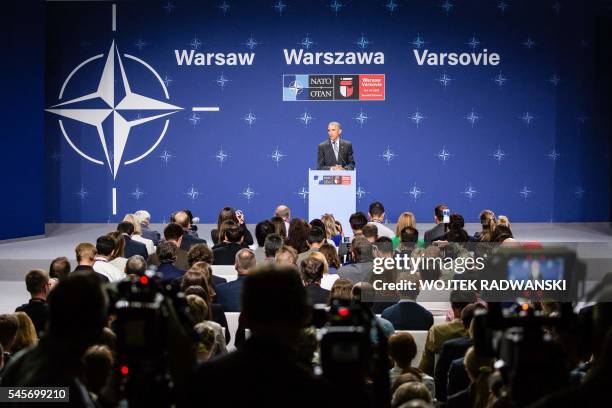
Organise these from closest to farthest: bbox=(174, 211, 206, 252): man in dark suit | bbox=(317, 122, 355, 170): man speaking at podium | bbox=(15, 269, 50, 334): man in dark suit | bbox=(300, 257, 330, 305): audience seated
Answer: bbox=(15, 269, 50, 334): man in dark suit → bbox=(300, 257, 330, 305): audience seated → bbox=(174, 211, 206, 252): man in dark suit → bbox=(317, 122, 355, 170): man speaking at podium

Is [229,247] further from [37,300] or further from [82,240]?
[82,240]

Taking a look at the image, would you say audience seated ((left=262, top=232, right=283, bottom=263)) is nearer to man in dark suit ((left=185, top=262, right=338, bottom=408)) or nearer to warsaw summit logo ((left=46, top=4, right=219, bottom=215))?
man in dark suit ((left=185, top=262, right=338, bottom=408))

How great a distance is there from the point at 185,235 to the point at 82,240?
12.5ft

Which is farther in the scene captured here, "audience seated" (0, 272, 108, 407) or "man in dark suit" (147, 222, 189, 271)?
"man in dark suit" (147, 222, 189, 271)

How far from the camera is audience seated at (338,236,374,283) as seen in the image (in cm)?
675

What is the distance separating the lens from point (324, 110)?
13562mm

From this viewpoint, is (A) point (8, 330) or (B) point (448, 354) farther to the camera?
(B) point (448, 354)

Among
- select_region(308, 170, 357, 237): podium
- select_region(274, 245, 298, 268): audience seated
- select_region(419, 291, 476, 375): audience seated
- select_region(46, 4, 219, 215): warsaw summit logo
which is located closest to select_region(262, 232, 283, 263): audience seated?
select_region(274, 245, 298, 268): audience seated

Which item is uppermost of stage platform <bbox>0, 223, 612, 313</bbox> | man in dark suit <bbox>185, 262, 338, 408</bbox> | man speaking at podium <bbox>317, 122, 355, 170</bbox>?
man speaking at podium <bbox>317, 122, 355, 170</bbox>

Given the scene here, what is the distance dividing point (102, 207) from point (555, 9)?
7325 mm

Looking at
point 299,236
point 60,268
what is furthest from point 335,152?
point 60,268

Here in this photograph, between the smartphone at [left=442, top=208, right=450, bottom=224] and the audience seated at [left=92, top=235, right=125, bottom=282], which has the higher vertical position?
the smartphone at [left=442, top=208, right=450, bottom=224]

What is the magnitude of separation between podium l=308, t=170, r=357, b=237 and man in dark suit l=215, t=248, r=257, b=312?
168 inches

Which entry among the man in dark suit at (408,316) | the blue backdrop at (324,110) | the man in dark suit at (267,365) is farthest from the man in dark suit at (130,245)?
the man in dark suit at (267,365)
